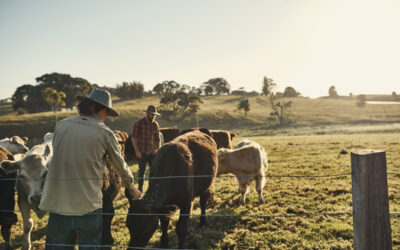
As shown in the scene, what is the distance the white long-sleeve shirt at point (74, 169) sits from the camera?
2.75m

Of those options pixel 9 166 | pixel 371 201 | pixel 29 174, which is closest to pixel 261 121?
pixel 29 174

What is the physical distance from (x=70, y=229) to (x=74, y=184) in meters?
0.50

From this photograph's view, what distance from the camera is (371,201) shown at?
2.38m

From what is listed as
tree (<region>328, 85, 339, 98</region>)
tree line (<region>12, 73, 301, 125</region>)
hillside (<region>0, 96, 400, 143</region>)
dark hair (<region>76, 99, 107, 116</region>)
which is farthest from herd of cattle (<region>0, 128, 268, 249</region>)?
tree (<region>328, 85, 339, 98</region>)

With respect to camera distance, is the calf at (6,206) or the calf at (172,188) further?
the calf at (6,206)

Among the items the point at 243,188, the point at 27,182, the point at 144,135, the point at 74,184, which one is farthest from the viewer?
the point at 144,135

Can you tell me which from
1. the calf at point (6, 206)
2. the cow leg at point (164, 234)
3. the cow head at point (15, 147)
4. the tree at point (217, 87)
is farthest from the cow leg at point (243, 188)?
the tree at point (217, 87)

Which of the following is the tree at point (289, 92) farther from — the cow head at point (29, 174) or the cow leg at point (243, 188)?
the cow head at point (29, 174)

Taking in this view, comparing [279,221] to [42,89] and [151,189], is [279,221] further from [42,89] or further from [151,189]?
[42,89]

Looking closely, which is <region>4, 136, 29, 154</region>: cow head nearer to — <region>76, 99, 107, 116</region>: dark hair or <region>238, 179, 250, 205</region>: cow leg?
<region>238, 179, 250, 205</region>: cow leg

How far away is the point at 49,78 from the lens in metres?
75.5

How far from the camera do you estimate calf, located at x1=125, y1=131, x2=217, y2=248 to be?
3.82m

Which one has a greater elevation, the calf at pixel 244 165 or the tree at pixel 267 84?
the tree at pixel 267 84

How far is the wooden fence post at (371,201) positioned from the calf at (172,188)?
86.1 inches
